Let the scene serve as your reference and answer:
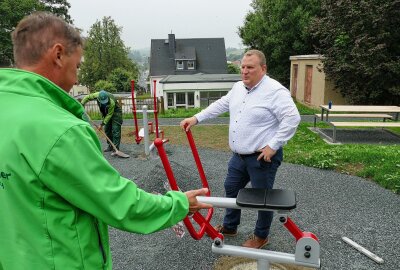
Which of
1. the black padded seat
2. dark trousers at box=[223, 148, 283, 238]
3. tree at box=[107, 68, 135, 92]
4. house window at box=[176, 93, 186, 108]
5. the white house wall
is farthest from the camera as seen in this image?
tree at box=[107, 68, 135, 92]

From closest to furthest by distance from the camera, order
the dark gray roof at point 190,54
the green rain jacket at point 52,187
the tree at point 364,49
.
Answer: the green rain jacket at point 52,187 → the tree at point 364,49 → the dark gray roof at point 190,54

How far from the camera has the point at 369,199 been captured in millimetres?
4754

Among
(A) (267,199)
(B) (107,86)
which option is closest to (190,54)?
(B) (107,86)

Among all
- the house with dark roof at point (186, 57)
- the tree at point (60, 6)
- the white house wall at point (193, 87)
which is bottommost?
the white house wall at point (193, 87)

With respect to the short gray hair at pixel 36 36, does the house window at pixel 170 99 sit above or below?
below

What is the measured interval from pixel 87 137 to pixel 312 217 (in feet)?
12.3

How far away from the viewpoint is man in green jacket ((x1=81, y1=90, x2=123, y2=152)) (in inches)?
291

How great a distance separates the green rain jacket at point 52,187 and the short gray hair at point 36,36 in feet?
0.28

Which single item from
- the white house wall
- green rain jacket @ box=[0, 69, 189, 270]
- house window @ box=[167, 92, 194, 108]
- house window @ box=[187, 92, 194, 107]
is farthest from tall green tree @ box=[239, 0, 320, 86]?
green rain jacket @ box=[0, 69, 189, 270]

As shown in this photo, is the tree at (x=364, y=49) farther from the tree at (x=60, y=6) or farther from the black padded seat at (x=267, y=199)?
the tree at (x=60, y=6)

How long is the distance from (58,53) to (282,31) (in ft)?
79.2

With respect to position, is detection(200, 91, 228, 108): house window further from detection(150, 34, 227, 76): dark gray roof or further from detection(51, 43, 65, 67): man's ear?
detection(51, 43, 65, 67): man's ear

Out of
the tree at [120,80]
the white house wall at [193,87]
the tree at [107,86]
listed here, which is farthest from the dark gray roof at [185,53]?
the white house wall at [193,87]

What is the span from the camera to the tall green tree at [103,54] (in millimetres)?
44031
